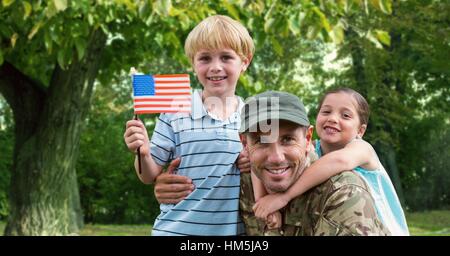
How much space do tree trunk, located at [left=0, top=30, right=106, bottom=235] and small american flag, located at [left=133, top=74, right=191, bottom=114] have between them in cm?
682

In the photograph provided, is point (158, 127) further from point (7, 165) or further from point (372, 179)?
point (7, 165)

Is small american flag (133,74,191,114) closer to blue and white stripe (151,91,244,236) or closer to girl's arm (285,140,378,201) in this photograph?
blue and white stripe (151,91,244,236)

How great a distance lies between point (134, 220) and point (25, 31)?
42.1ft

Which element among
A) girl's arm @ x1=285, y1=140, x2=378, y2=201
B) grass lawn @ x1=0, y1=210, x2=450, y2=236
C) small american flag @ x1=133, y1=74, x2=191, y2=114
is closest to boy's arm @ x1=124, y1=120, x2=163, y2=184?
small american flag @ x1=133, y1=74, x2=191, y2=114

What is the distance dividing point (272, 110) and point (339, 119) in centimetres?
69

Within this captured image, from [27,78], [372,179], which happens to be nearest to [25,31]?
[27,78]

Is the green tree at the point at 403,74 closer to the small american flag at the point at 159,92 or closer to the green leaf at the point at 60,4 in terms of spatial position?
the green leaf at the point at 60,4

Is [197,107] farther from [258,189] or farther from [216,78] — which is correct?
[258,189]

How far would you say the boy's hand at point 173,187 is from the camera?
8.84 feet

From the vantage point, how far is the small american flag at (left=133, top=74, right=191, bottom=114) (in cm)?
273

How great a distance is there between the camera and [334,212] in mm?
1941

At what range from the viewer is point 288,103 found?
2.17 meters

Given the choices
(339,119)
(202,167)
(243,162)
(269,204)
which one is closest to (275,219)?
(269,204)

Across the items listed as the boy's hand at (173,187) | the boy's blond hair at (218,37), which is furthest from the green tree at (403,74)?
the boy's hand at (173,187)
